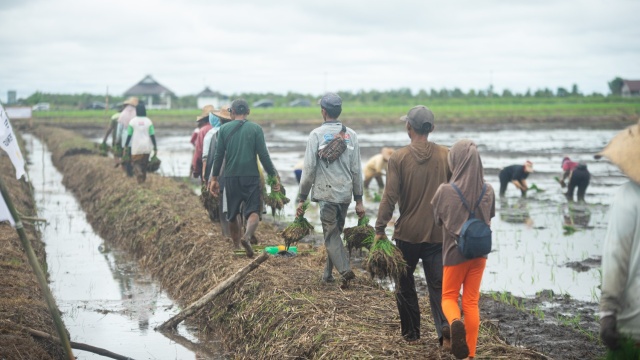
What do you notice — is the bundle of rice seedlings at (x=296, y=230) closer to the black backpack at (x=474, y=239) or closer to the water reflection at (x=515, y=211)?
the black backpack at (x=474, y=239)

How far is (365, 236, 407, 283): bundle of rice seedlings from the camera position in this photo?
234 inches

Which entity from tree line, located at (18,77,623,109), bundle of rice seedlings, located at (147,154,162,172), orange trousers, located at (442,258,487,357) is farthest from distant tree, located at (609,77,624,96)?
orange trousers, located at (442,258,487,357)

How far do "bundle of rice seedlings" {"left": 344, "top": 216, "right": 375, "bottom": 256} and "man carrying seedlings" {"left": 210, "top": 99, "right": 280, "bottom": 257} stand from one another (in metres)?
1.73

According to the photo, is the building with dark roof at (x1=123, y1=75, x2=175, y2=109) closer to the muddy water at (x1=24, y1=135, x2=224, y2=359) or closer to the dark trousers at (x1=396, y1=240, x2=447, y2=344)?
the muddy water at (x1=24, y1=135, x2=224, y2=359)

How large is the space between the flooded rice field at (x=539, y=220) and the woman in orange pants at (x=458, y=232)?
4.18 meters

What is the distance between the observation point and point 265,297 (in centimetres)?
734

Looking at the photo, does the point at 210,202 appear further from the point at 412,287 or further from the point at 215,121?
the point at 412,287

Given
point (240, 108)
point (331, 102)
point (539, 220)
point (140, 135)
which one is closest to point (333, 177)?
point (331, 102)

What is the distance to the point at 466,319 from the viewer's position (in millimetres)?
5355

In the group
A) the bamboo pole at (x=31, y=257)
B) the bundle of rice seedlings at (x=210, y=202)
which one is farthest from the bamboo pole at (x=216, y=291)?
the bundle of rice seedlings at (x=210, y=202)

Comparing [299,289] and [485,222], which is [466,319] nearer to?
[485,222]

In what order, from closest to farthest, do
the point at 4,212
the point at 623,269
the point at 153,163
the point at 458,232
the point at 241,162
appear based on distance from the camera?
the point at 623,269, the point at 458,232, the point at 4,212, the point at 241,162, the point at 153,163

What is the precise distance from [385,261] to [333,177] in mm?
1644

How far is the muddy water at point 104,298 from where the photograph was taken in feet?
25.2
